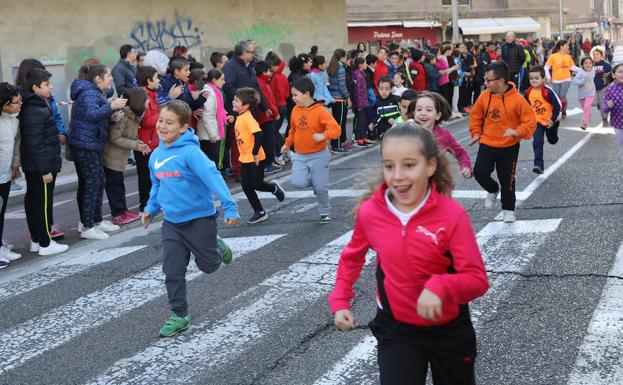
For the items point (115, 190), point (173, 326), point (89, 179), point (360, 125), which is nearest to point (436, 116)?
point (173, 326)

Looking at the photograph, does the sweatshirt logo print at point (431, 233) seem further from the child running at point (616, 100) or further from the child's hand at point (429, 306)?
the child running at point (616, 100)

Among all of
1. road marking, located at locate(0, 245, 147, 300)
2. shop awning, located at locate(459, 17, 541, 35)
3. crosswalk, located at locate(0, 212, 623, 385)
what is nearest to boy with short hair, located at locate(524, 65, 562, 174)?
crosswalk, located at locate(0, 212, 623, 385)

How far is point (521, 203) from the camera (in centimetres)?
962

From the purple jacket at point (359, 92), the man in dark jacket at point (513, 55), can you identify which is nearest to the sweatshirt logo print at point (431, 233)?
the purple jacket at point (359, 92)

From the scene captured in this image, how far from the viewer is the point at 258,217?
31.7 ft

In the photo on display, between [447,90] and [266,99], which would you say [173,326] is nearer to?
[266,99]

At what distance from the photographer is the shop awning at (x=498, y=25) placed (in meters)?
53.8

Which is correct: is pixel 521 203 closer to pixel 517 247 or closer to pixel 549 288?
pixel 517 247

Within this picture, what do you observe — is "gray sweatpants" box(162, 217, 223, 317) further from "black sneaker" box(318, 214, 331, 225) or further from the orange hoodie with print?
the orange hoodie with print

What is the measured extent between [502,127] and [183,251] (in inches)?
163

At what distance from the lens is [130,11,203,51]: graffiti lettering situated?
18.2m

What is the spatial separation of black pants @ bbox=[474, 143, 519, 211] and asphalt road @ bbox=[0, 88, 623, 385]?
0.97 ft

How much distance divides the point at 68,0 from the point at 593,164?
1048 centimetres

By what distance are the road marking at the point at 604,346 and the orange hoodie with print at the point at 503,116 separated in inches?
109
